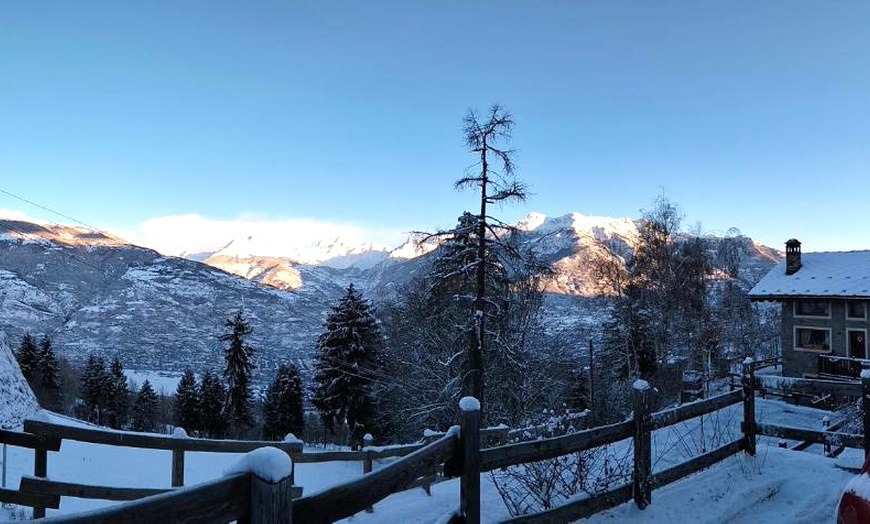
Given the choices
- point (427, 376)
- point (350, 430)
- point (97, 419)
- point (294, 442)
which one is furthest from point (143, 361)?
point (294, 442)

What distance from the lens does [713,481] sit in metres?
6.23

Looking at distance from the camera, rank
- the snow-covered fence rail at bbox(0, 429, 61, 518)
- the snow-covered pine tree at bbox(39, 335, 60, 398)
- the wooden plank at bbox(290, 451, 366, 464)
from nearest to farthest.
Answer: the snow-covered fence rail at bbox(0, 429, 61, 518)
the wooden plank at bbox(290, 451, 366, 464)
the snow-covered pine tree at bbox(39, 335, 60, 398)

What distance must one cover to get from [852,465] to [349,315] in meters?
28.5

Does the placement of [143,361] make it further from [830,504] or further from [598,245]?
[830,504]

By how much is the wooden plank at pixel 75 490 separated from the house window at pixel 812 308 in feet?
107

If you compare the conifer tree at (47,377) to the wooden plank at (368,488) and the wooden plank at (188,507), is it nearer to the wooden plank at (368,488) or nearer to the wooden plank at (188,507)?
the wooden plank at (368,488)

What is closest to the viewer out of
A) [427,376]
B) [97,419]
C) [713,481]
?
[713,481]

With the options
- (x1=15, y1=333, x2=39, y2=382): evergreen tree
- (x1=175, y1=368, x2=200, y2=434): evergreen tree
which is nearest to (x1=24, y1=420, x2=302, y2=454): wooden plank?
(x1=175, y1=368, x2=200, y2=434): evergreen tree

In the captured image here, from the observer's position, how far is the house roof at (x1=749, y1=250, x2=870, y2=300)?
89.8 ft

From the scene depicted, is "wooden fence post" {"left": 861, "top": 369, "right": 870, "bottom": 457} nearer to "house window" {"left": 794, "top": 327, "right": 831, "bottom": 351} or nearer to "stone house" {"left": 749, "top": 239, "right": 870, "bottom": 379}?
"stone house" {"left": 749, "top": 239, "right": 870, "bottom": 379}

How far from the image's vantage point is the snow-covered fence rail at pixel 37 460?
4.96 m

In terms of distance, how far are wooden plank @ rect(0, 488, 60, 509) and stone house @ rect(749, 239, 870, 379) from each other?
29.4 meters

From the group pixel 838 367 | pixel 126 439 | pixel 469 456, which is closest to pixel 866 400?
pixel 469 456

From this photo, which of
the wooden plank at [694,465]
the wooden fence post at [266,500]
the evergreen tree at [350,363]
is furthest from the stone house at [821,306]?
the wooden fence post at [266,500]
